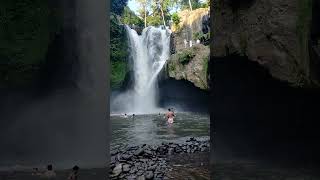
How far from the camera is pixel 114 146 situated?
54.7 ft

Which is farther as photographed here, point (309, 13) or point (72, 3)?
point (72, 3)

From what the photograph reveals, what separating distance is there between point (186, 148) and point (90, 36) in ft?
21.6

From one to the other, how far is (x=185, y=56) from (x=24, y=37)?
21552 millimetres

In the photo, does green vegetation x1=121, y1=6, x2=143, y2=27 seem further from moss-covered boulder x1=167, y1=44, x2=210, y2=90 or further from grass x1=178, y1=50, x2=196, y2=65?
grass x1=178, y1=50, x2=196, y2=65

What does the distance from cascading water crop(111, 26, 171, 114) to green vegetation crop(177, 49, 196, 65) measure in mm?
4554

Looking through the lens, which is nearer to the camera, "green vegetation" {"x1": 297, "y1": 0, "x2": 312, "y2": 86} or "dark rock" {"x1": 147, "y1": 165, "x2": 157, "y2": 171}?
"green vegetation" {"x1": 297, "y1": 0, "x2": 312, "y2": 86}

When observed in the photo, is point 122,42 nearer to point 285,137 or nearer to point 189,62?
point 189,62

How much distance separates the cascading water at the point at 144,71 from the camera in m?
37.2

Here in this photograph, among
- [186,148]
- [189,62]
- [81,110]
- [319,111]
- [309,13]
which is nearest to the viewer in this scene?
[309,13]

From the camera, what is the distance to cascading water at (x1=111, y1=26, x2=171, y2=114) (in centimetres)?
3722

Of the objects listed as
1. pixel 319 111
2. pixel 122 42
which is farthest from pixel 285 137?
pixel 122 42

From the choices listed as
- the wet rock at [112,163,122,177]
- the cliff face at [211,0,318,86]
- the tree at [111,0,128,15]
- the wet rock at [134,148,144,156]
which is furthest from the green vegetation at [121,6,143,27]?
the wet rock at [112,163,122,177]

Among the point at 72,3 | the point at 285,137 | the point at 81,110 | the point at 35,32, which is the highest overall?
the point at 72,3

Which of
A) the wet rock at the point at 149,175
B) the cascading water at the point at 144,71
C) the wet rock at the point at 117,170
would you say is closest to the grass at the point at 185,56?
the cascading water at the point at 144,71
